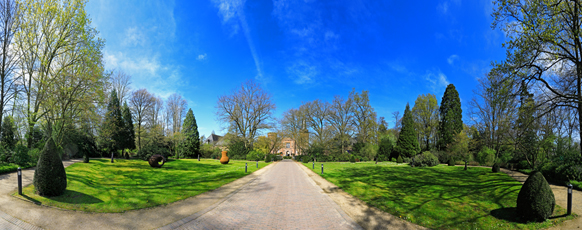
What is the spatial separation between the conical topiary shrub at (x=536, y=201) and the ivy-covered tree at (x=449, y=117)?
29.5 meters

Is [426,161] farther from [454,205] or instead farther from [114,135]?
[114,135]

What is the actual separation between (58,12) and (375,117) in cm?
4221

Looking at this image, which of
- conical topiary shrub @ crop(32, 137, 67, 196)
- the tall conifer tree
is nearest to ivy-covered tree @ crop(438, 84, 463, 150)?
conical topiary shrub @ crop(32, 137, 67, 196)

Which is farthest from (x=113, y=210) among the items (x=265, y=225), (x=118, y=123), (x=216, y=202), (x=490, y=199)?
(x=118, y=123)

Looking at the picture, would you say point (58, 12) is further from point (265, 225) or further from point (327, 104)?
point (327, 104)

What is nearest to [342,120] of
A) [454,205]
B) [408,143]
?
[408,143]

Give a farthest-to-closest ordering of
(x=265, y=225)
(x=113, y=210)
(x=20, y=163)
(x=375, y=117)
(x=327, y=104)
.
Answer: (x=327, y=104) → (x=375, y=117) → (x=20, y=163) → (x=113, y=210) → (x=265, y=225)

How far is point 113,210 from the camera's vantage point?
634cm

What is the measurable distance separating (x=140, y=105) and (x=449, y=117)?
160 ft

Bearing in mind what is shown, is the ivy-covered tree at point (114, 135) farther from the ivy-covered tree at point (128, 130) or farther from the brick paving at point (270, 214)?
the brick paving at point (270, 214)

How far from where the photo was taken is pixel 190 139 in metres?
35.5

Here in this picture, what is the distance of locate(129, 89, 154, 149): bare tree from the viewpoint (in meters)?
35.1

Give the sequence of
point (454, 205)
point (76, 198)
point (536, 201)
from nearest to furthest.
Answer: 1. point (536, 201)
2. point (76, 198)
3. point (454, 205)

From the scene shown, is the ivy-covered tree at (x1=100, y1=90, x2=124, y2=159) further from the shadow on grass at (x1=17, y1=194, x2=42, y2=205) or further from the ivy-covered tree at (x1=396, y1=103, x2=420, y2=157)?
the ivy-covered tree at (x1=396, y1=103, x2=420, y2=157)
